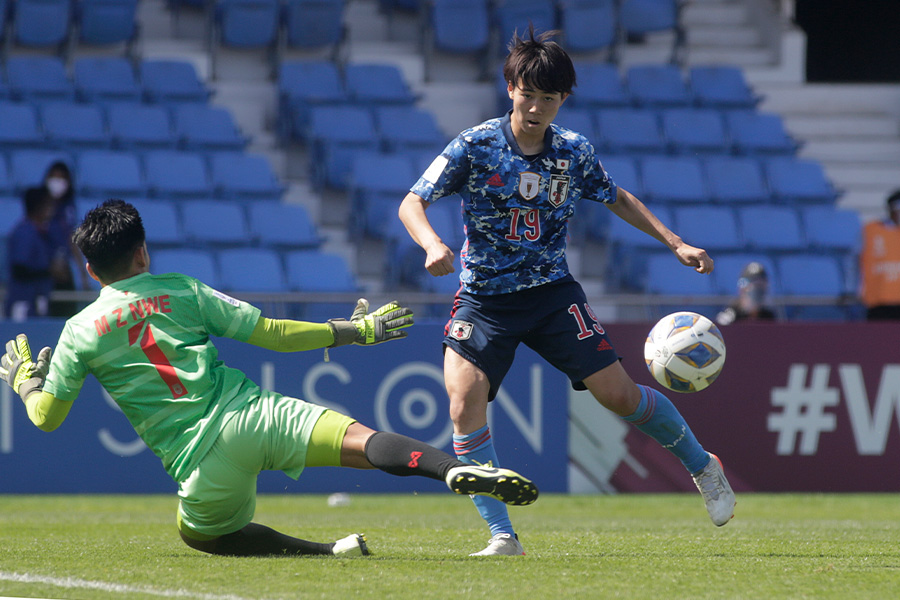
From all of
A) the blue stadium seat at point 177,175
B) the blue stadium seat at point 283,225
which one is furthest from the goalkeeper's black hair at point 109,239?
the blue stadium seat at point 177,175

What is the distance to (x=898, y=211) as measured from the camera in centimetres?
1097

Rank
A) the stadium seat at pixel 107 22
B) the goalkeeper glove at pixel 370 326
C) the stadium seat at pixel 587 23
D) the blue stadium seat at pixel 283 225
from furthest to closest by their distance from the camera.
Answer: the stadium seat at pixel 587 23 → the stadium seat at pixel 107 22 → the blue stadium seat at pixel 283 225 → the goalkeeper glove at pixel 370 326

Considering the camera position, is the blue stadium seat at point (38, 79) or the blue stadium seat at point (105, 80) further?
the blue stadium seat at point (105, 80)

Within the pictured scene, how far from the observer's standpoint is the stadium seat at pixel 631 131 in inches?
561

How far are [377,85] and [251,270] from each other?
4.02 meters

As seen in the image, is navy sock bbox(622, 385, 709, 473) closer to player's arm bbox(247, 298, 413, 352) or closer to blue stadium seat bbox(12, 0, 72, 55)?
player's arm bbox(247, 298, 413, 352)

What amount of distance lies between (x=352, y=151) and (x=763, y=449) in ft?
21.1

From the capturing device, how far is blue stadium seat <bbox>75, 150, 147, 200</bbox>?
12164mm

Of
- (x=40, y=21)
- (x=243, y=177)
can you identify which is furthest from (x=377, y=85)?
(x=40, y=21)

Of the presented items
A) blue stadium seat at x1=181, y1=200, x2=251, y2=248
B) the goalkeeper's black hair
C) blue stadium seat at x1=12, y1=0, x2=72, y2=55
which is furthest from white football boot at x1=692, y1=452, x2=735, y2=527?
blue stadium seat at x1=12, y1=0, x2=72, y2=55

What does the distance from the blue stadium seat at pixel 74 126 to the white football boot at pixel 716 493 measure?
381 inches

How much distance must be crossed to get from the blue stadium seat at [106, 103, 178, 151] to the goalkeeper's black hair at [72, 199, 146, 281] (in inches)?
369

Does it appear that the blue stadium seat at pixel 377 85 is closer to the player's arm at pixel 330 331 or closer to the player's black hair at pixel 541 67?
the player's black hair at pixel 541 67

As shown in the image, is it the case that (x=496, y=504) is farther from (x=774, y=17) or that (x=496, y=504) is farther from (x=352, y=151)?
(x=774, y=17)
